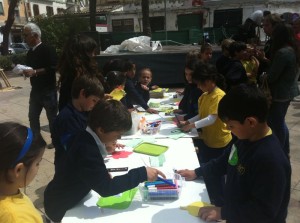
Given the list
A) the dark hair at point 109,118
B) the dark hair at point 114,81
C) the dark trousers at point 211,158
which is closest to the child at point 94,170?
the dark hair at point 109,118

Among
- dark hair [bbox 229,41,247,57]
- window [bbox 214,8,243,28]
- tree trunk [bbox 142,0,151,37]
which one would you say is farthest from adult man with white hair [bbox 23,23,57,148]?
window [bbox 214,8,243,28]

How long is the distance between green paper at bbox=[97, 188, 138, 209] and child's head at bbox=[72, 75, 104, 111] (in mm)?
705

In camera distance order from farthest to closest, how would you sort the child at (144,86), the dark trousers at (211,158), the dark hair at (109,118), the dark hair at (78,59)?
the child at (144,86)
the dark hair at (78,59)
the dark trousers at (211,158)
the dark hair at (109,118)

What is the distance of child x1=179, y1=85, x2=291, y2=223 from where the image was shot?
1261mm

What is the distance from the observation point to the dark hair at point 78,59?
290cm

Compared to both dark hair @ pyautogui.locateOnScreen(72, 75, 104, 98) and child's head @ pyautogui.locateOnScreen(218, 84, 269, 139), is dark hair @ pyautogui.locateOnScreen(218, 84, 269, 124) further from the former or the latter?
dark hair @ pyautogui.locateOnScreen(72, 75, 104, 98)

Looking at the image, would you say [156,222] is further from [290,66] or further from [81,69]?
[290,66]

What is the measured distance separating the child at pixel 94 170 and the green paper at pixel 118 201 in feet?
0.22

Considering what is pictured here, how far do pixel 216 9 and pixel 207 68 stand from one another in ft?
76.3

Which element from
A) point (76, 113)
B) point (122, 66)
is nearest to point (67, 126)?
point (76, 113)

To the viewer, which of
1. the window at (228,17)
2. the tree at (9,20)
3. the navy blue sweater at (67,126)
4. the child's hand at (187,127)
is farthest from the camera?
the window at (228,17)

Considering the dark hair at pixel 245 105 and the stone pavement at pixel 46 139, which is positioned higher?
the dark hair at pixel 245 105

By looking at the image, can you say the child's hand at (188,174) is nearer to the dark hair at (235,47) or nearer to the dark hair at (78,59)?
the dark hair at (78,59)

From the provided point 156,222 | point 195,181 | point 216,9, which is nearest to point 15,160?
point 156,222
